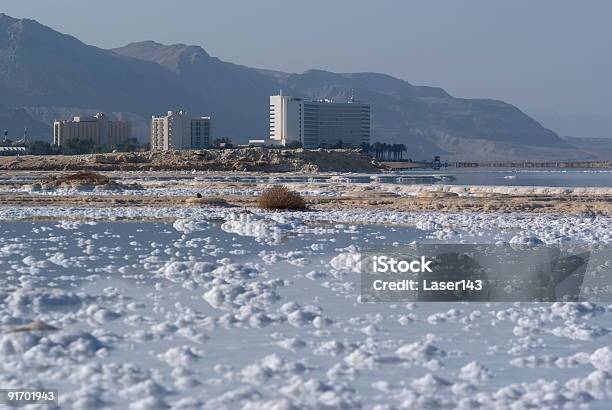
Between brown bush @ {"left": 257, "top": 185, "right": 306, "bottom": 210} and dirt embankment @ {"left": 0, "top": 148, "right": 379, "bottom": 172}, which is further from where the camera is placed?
dirt embankment @ {"left": 0, "top": 148, "right": 379, "bottom": 172}

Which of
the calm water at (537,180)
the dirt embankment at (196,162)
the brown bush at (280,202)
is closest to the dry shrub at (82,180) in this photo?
the brown bush at (280,202)

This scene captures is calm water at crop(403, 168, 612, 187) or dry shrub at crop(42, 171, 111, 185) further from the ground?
dry shrub at crop(42, 171, 111, 185)

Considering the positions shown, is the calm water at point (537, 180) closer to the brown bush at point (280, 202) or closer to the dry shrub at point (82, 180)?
the dry shrub at point (82, 180)

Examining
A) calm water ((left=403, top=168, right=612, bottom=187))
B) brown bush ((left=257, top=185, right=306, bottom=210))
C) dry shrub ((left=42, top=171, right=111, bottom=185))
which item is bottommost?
calm water ((left=403, top=168, right=612, bottom=187))

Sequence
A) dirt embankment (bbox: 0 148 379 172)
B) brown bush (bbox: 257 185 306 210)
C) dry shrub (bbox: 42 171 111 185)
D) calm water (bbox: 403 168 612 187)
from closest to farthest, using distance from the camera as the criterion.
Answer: brown bush (bbox: 257 185 306 210)
dry shrub (bbox: 42 171 111 185)
calm water (bbox: 403 168 612 187)
dirt embankment (bbox: 0 148 379 172)

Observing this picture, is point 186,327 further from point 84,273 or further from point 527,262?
point 527,262

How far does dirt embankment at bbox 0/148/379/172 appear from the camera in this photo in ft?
347

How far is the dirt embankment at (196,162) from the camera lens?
105625mm

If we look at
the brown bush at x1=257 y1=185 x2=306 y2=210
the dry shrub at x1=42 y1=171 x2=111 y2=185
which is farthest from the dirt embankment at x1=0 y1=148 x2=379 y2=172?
the brown bush at x1=257 y1=185 x2=306 y2=210

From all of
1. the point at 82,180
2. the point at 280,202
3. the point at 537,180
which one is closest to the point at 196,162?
the point at 537,180

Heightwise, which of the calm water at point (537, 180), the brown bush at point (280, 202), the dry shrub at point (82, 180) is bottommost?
the calm water at point (537, 180)

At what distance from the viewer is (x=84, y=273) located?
14.7 m

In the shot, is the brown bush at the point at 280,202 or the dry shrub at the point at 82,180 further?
the dry shrub at the point at 82,180

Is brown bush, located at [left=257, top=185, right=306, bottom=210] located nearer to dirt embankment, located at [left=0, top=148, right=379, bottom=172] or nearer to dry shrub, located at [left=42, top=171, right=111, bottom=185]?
dry shrub, located at [left=42, top=171, right=111, bottom=185]
